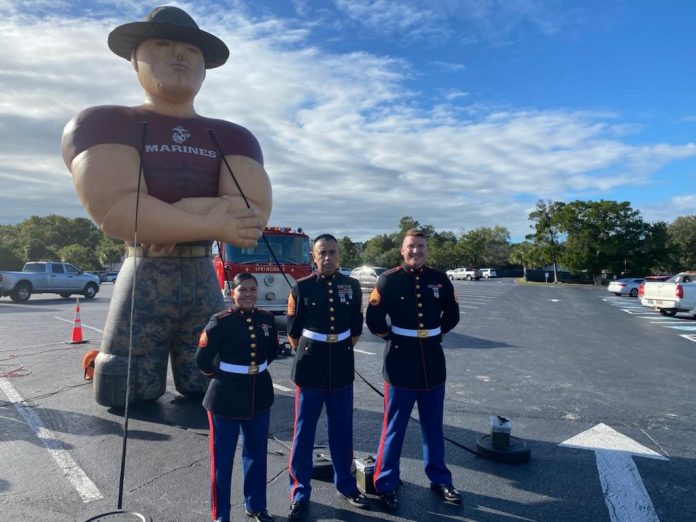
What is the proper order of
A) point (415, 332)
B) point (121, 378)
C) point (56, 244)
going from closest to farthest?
point (415, 332) → point (121, 378) → point (56, 244)

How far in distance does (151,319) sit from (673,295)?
620 inches

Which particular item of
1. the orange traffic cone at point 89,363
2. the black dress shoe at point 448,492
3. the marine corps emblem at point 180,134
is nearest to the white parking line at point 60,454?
the orange traffic cone at point 89,363

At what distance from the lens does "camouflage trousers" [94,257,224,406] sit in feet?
15.3

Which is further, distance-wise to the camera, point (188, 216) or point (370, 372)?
point (370, 372)

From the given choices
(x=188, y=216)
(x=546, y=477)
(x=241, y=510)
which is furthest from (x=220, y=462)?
(x=546, y=477)

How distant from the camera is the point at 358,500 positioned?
10.5ft

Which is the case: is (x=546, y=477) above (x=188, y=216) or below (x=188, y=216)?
below

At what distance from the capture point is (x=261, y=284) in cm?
966

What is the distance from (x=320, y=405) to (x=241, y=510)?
2.65 ft

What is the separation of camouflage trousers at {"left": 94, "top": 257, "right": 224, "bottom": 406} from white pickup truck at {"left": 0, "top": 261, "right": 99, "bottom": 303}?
56.4 feet

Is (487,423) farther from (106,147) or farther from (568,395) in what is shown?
(106,147)

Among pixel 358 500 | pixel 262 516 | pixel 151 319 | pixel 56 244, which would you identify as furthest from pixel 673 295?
pixel 56 244

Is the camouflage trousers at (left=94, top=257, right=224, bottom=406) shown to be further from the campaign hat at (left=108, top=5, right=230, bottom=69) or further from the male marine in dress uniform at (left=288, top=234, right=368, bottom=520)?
the campaign hat at (left=108, top=5, right=230, bottom=69)

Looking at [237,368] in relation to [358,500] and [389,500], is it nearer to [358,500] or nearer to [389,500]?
[358,500]
